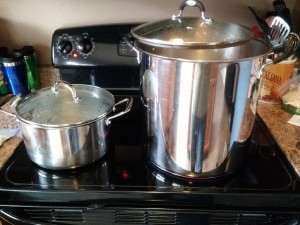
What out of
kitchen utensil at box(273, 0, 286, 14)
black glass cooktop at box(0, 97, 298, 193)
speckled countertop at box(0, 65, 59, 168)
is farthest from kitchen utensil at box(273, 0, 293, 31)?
speckled countertop at box(0, 65, 59, 168)

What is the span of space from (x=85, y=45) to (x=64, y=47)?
0.07 metres

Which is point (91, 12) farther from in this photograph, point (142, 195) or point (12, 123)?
point (142, 195)

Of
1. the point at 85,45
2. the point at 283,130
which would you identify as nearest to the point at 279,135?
the point at 283,130

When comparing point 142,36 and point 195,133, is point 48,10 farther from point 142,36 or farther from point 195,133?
point 195,133

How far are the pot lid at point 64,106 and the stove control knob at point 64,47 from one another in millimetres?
249

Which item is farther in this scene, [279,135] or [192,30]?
[279,135]

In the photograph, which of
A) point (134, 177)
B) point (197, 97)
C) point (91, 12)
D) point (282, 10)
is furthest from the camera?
point (91, 12)

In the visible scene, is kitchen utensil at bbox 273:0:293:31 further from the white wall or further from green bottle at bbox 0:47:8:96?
green bottle at bbox 0:47:8:96

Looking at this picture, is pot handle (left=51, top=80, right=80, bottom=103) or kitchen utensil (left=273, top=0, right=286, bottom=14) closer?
pot handle (left=51, top=80, right=80, bottom=103)

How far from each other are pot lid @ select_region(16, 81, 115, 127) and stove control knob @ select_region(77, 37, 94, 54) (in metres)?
0.23

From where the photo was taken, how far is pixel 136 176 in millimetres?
709

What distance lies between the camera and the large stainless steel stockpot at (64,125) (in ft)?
2.17

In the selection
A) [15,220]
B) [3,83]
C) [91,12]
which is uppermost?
[91,12]

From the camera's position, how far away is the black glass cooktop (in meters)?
0.67
